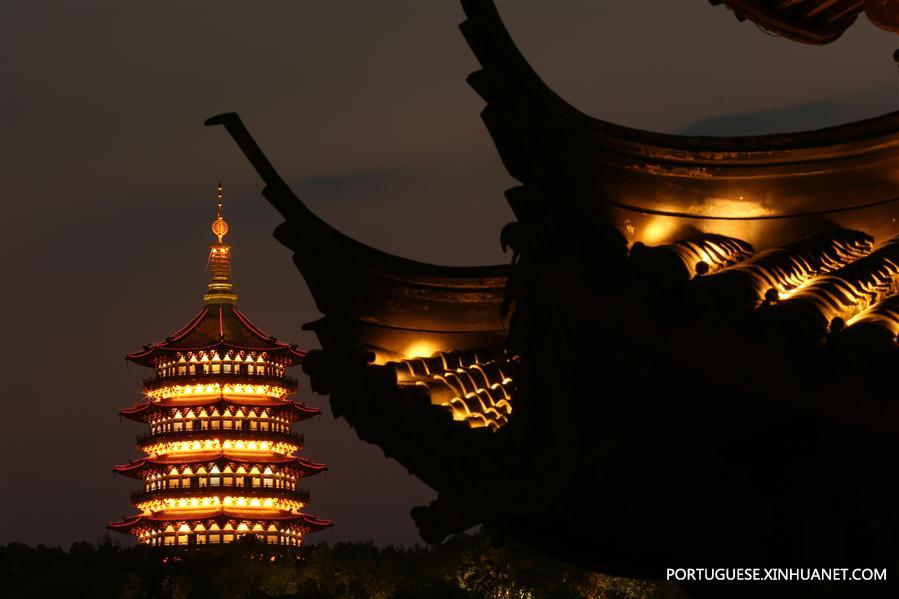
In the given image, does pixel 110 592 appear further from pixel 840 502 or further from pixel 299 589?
pixel 840 502

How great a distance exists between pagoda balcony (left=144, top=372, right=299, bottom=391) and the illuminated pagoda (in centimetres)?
4

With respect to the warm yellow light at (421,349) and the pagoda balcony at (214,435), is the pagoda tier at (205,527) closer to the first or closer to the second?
the pagoda balcony at (214,435)

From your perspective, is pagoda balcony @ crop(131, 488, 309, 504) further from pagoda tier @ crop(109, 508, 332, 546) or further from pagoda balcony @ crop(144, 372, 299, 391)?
pagoda balcony @ crop(144, 372, 299, 391)

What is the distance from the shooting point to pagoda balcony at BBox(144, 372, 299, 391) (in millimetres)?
51625

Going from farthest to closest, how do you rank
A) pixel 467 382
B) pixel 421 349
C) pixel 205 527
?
pixel 205 527 → pixel 421 349 → pixel 467 382

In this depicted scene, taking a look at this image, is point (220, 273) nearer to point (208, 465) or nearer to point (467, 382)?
point (208, 465)

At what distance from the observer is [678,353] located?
5551 mm

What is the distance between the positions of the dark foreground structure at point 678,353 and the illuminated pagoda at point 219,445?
4416 cm

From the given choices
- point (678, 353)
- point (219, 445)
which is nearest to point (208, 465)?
point (219, 445)

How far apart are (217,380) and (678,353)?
4690cm

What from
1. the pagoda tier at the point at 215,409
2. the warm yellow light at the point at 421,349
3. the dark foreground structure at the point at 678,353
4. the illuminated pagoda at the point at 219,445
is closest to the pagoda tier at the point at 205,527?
the illuminated pagoda at the point at 219,445

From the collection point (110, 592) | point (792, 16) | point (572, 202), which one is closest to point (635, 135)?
point (572, 202)

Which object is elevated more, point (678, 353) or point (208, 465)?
point (208, 465)

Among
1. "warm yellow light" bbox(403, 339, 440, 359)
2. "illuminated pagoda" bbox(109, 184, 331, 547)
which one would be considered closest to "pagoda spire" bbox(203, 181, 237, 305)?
"illuminated pagoda" bbox(109, 184, 331, 547)
